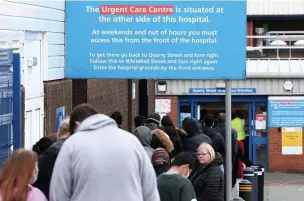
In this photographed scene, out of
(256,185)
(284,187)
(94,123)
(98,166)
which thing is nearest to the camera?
(98,166)

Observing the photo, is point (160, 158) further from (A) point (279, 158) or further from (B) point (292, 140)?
(A) point (279, 158)

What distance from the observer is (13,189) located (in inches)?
217

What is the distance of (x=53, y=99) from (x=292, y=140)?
1725cm

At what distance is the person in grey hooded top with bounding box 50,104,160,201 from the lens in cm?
547

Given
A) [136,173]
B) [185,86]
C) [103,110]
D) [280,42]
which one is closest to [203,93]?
[185,86]

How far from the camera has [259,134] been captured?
29.0 m

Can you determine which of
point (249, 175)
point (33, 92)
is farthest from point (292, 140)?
point (33, 92)

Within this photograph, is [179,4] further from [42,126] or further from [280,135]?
[280,135]

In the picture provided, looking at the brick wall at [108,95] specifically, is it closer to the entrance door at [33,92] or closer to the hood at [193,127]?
the hood at [193,127]

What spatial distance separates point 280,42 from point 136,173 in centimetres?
2763

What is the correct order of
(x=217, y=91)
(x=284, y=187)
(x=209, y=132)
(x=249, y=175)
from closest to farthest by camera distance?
(x=209, y=132) → (x=249, y=175) → (x=284, y=187) → (x=217, y=91)

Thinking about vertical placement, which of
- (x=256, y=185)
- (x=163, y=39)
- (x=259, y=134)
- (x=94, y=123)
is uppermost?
(x=163, y=39)

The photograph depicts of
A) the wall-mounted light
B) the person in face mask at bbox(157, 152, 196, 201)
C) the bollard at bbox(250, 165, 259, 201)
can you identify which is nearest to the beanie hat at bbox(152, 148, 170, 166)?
the person in face mask at bbox(157, 152, 196, 201)

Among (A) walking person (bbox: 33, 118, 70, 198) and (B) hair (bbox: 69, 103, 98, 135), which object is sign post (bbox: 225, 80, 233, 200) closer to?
(A) walking person (bbox: 33, 118, 70, 198)
